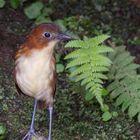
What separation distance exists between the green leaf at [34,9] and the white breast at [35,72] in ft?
6.24

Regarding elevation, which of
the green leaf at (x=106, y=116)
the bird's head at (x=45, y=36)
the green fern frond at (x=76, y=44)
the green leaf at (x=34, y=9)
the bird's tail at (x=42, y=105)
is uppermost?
the green leaf at (x=34, y=9)

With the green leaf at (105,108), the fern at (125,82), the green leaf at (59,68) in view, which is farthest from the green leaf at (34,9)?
the green leaf at (105,108)

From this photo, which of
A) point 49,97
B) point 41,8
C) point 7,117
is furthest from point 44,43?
point 41,8

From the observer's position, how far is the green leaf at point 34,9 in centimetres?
712

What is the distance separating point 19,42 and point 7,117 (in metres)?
1.22

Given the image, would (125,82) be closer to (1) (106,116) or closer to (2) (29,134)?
(1) (106,116)

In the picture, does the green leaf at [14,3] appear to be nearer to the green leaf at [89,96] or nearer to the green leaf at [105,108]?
the green leaf at [89,96]

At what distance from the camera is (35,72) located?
520 centimetres

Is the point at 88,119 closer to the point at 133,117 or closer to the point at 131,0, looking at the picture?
the point at 133,117

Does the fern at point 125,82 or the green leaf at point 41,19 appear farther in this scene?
the green leaf at point 41,19

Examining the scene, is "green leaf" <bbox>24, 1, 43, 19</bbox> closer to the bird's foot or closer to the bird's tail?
the bird's tail

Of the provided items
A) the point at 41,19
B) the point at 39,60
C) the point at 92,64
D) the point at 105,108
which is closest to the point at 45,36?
the point at 39,60

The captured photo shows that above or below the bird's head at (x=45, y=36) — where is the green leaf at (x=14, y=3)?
above

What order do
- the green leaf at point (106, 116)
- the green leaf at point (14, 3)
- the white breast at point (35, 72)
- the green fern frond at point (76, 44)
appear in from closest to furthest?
the white breast at point (35, 72) < the green fern frond at point (76, 44) < the green leaf at point (106, 116) < the green leaf at point (14, 3)
